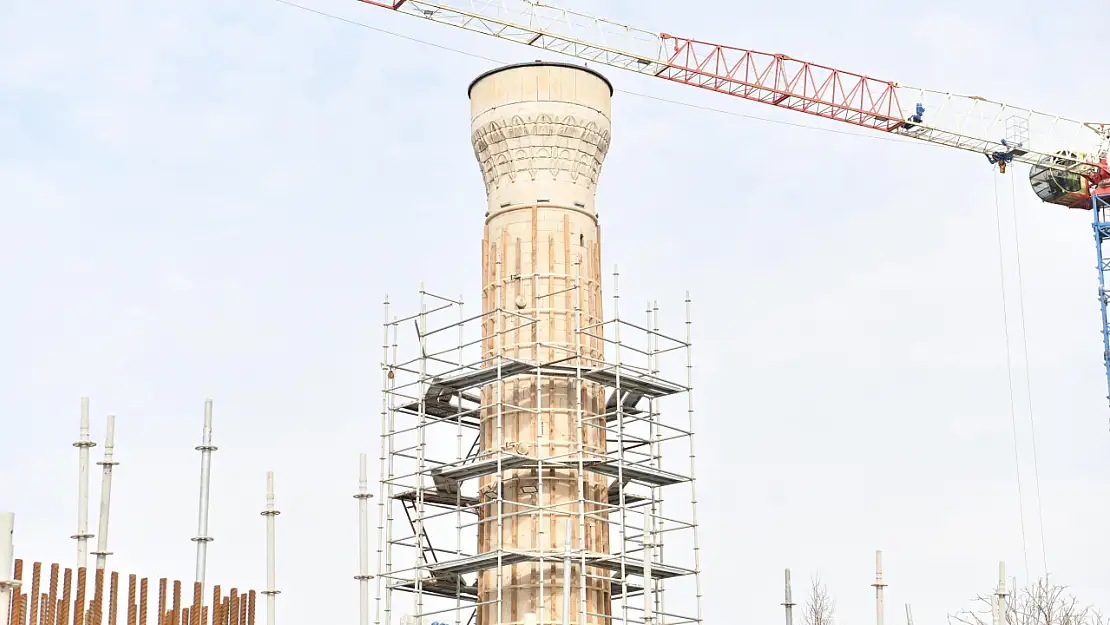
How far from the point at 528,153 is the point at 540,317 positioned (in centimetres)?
559

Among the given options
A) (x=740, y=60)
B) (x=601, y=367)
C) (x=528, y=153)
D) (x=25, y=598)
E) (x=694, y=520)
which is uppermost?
(x=740, y=60)

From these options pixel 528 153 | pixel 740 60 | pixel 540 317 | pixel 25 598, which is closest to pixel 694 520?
pixel 540 317

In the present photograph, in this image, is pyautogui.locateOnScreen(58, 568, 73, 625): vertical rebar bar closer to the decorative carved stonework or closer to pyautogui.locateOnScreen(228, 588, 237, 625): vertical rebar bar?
pyautogui.locateOnScreen(228, 588, 237, 625): vertical rebar bar

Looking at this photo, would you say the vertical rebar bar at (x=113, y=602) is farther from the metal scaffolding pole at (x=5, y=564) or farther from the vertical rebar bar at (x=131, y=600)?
the metal scaffolding pole at (x=5, y=564)

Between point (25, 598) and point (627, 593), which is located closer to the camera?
point (25, 598)

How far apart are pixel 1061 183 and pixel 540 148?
64.9 m

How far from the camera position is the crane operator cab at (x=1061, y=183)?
4621 inches

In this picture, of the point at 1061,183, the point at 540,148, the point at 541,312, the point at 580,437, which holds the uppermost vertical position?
the point at 1061,183

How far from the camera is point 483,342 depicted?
6084 cm

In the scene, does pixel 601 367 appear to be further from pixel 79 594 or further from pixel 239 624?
pixel 79 594

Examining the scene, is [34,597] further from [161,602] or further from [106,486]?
[106,486]

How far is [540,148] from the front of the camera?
61.8 meters

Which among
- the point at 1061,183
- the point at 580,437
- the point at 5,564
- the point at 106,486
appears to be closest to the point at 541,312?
the point at 580,437

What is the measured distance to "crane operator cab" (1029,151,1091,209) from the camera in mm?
117375
